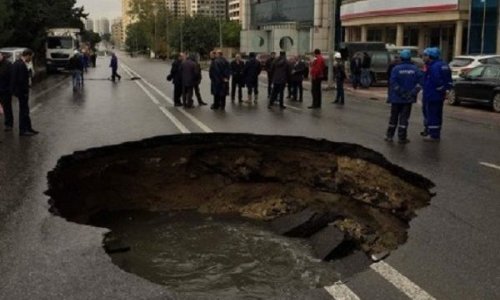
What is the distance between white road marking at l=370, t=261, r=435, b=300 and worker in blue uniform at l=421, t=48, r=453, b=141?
23.5 feet

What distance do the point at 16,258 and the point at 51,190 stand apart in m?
2.83

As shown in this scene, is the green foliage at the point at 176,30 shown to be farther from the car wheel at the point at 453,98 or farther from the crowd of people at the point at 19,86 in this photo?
the crowd of people at the point at 19,86

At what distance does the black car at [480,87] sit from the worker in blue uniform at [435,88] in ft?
25.8

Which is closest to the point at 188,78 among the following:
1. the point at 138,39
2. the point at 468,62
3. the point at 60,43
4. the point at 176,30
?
the point at 468,62

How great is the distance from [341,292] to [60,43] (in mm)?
42255

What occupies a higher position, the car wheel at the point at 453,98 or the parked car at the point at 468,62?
the parked car at the point at 468,62

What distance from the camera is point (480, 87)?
1925 centimetres

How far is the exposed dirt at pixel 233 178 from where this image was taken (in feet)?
29.0

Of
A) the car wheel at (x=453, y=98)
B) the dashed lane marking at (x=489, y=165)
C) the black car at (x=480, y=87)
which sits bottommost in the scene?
the dashed lane marking at (x=489, y=165)

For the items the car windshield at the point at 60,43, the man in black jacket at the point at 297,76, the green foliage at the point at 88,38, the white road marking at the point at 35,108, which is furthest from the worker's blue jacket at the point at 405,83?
the green foliage at the point at 88,38

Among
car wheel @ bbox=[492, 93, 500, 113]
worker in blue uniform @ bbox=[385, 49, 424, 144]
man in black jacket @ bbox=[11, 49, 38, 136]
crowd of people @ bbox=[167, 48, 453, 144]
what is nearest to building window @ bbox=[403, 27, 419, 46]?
crowd of people @ bbox=[167, 48, 453, 144]

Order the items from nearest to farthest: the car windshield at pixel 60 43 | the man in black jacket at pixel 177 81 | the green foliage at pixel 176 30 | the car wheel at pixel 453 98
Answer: the man in black jacket at pixel 177 81, the car wheel at pixel 453 98, the car windshield at pixel 60 43, the green foliage at pixel 176 30

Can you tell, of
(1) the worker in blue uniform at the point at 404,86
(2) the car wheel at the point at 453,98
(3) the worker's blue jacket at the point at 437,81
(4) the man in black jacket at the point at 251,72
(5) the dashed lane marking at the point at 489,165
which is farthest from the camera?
(2) the car wheel at the point at 453,98

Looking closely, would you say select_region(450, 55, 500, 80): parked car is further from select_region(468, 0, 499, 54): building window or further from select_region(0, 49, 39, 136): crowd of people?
select_region(0, 49, 39, 136): crowd of people
